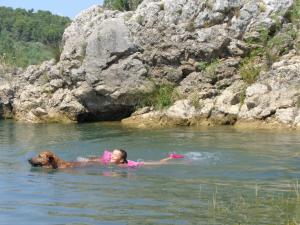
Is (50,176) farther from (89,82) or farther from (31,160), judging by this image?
(89,82)

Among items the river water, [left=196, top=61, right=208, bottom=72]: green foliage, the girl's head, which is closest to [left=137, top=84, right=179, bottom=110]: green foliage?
[left=196, top=61, right=208, bottom=72]: green foliage

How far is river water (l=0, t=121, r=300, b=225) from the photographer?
7453 millimetres

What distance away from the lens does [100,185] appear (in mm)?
10094

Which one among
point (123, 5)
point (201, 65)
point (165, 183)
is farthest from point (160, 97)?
point (165, 183)

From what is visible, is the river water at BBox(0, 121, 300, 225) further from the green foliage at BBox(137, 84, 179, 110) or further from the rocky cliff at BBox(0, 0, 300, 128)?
the green foliage at BBox(137, 84, 179, 110)

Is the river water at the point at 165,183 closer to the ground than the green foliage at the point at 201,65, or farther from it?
closer to the ground

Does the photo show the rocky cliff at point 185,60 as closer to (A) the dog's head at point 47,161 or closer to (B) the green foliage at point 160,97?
(B) the green foliage at point 160,97

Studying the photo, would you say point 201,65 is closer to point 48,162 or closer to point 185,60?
point 185,60

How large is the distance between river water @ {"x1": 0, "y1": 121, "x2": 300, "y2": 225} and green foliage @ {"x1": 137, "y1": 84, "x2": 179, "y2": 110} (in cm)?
486

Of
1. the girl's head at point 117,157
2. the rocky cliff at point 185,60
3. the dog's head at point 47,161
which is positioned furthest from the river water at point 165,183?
the rocky cliff at point 185,60

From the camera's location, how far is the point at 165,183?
10.2 m

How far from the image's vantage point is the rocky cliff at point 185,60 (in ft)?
73.4

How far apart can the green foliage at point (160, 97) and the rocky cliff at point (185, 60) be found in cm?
13

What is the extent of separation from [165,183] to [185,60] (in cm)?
1447
